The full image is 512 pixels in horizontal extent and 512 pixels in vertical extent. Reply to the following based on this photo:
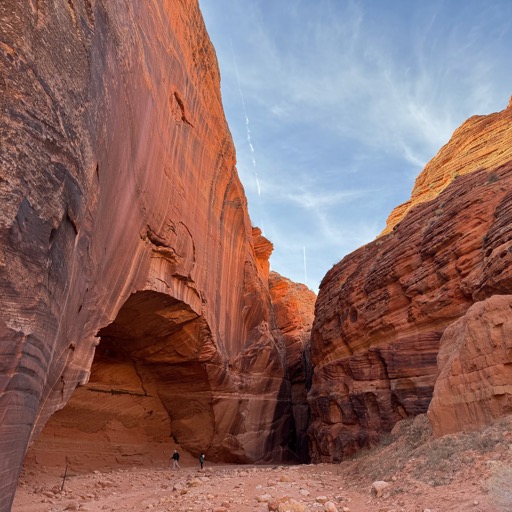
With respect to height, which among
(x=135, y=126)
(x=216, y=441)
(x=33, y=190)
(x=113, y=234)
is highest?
(x=135, y=126)

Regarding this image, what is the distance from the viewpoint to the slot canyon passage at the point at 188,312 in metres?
5.67

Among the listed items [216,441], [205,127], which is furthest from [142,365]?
[205,127]

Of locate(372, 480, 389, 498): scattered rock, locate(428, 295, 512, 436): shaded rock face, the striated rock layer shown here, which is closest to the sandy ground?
locate(372, 480, 389, 498): scattered rock

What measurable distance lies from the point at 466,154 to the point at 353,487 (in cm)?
2185

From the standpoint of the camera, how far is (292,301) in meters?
41.2

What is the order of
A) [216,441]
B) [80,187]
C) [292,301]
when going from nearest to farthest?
[80,187]
[216,441]
[292,301]

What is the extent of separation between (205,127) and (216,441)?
1486cm

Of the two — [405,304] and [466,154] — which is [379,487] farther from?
[466,154]

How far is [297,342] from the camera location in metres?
36.9

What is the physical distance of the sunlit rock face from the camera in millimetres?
14562

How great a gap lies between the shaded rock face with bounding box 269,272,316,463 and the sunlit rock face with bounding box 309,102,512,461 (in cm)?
836

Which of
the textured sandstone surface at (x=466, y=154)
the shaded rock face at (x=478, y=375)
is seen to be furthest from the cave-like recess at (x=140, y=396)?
the textured sandstone surface at (x=466, y=154)

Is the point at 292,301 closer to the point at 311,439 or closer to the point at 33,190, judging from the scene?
the point at 311,439

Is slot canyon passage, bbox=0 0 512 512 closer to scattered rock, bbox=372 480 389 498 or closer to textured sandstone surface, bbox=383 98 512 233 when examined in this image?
textured sandstone surface, bbox=383 98 512 233
